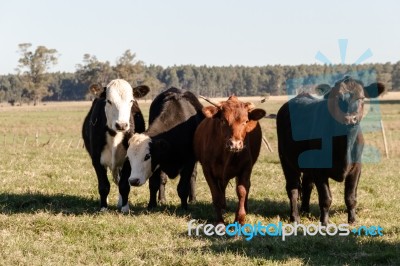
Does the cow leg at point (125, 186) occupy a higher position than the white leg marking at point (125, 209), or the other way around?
the cow leg at point (125, 186)

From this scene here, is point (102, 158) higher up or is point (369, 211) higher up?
point (102, 158)

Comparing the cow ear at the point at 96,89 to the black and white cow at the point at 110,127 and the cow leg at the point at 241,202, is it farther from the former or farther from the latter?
the cow leg at the point at 241,202

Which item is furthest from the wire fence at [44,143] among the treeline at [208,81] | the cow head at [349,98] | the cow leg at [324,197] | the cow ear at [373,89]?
the treeline at [208,81]

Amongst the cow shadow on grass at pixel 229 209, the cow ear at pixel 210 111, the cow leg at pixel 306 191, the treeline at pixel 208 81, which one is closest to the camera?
the cow ear at pixel 210 111

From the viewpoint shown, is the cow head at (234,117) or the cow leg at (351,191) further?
the cow leg at (351,191)

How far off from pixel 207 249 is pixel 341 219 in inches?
110

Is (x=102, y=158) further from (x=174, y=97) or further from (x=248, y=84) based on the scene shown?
(x=248, y=84)

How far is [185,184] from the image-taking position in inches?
340

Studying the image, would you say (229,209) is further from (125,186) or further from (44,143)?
(44,143)

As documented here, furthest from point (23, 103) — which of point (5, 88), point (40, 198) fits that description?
point (40, 198)

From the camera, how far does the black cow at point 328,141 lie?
695cm

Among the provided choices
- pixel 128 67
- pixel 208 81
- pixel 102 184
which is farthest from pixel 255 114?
pixel 208 81

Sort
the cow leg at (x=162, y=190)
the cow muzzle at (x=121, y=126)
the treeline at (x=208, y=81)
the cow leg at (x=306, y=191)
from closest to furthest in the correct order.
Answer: the cow muzzle at (x=121, y=126) < the cow leg at (x=306, y=191) < the cow leg at (x=162, y=190) < the treeline at (x=208, y=81)

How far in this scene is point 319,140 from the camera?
754 centimetres
